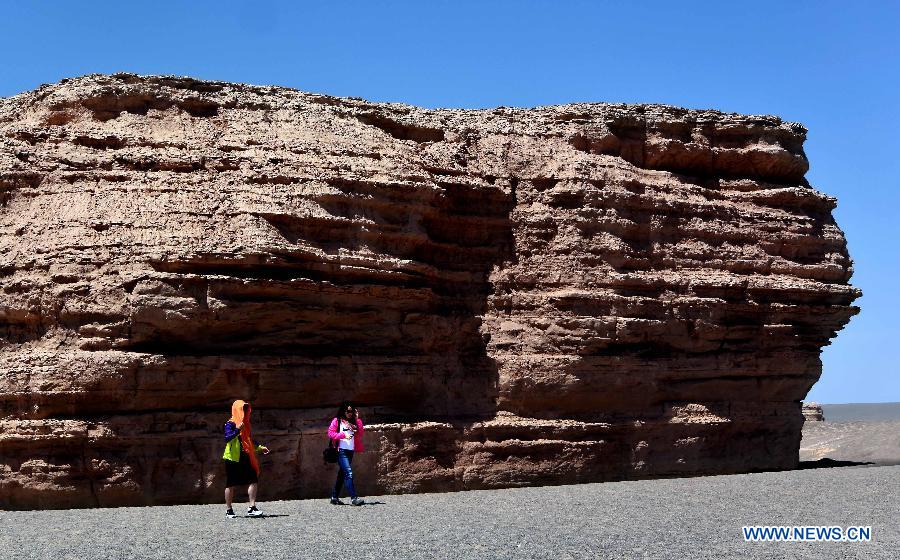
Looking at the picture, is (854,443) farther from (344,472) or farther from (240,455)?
(240,455)

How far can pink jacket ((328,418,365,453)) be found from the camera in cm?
1581

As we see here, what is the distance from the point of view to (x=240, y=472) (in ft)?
46.4

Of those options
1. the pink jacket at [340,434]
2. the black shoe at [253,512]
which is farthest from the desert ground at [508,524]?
the pink jacket at [340,434]

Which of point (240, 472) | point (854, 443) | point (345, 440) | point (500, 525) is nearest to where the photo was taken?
point (500, 525)

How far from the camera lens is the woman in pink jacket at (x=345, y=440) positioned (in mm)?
15562

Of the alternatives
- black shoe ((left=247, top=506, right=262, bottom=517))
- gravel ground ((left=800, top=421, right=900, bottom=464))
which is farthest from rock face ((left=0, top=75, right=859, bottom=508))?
gravel ground ((left=800, top=421, right=900, bottom=464))

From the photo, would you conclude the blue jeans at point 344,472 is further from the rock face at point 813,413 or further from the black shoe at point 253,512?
the rock face at point 813,413

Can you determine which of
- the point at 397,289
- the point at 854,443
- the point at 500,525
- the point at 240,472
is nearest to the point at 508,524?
the point at 500,525

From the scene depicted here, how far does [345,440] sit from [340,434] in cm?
13

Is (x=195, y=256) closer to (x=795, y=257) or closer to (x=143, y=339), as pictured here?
(x=143, y=339)

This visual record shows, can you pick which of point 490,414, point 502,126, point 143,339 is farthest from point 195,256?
point 502,126

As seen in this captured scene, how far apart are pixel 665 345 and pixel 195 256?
8547mm

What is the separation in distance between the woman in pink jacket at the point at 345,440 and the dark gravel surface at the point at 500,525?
1.12 feet

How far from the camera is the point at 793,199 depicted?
71.6 feet
